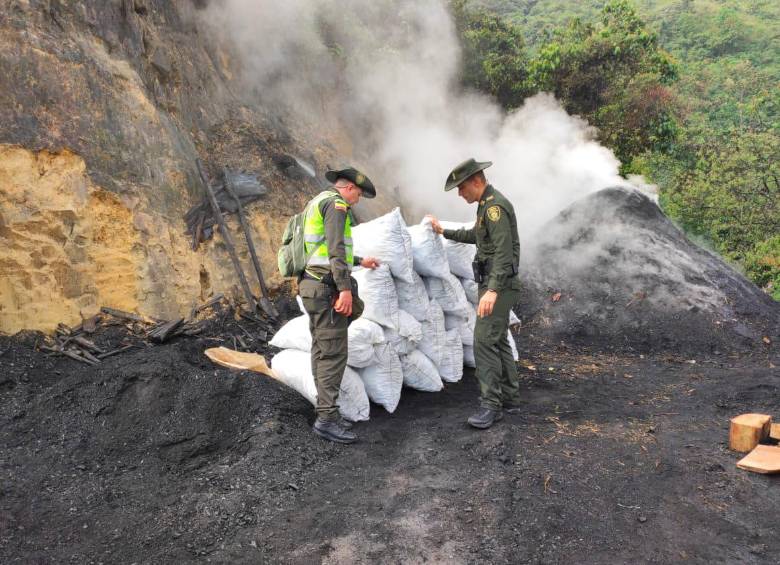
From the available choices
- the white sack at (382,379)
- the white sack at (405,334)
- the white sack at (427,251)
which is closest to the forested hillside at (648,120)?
the white sack at (427,251)

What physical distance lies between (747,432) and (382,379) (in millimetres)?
2263

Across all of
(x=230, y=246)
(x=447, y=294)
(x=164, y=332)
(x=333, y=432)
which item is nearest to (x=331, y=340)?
(x=333, y=432)

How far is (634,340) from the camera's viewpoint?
20.7ft

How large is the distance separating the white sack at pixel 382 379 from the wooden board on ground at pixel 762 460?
214cm

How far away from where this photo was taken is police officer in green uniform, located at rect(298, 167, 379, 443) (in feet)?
11.5

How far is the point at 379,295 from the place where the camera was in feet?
13.6

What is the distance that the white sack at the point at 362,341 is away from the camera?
391 centimetres

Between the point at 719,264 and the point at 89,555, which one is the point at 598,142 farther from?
the point at 89,555

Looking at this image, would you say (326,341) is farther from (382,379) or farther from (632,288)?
(632,288)

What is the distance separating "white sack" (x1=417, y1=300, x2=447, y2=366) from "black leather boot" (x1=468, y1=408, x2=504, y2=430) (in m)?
0.83

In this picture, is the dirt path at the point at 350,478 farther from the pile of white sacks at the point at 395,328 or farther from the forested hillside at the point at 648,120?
the forested hillside at the point at 648,120

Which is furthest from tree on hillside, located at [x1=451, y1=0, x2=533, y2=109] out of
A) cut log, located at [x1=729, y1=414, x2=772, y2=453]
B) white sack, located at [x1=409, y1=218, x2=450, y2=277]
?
cut log, located at [x1=729, y1=414, x2=772, y2=453]

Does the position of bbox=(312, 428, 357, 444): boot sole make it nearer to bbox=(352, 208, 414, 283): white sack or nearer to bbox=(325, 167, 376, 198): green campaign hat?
bbox=(352, 208, 414, 283): white sack

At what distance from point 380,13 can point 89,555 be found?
11.2 m
